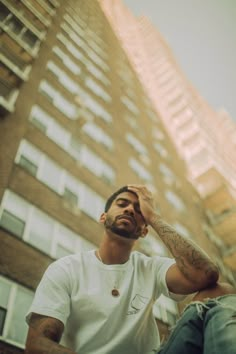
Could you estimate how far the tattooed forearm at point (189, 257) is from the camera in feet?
9.06

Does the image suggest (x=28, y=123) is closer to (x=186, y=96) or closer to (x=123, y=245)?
(x=123, y=245)

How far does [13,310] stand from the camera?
816cm

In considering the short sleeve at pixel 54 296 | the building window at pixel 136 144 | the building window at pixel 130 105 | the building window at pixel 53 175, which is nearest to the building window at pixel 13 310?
the building window at pixel 53 175

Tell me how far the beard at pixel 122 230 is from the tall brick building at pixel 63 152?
530cm

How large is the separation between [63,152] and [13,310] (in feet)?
26.7

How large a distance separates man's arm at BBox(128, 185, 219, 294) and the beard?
22 centimetres

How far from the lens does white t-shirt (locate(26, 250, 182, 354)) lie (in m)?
2.77

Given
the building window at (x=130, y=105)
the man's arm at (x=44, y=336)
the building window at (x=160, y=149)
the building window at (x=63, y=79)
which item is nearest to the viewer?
the man's arm at (x=44, y=336)

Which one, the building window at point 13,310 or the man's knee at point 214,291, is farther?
the building window at point 13,310

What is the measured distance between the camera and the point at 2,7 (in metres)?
18.6

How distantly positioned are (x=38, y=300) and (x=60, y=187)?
10.7 meters

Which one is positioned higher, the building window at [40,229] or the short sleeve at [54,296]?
the building window at [40,229]

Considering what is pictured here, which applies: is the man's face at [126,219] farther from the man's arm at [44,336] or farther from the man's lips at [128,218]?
the man's arm at [44,336]

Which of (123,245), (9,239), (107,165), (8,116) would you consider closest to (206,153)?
(107,165)
